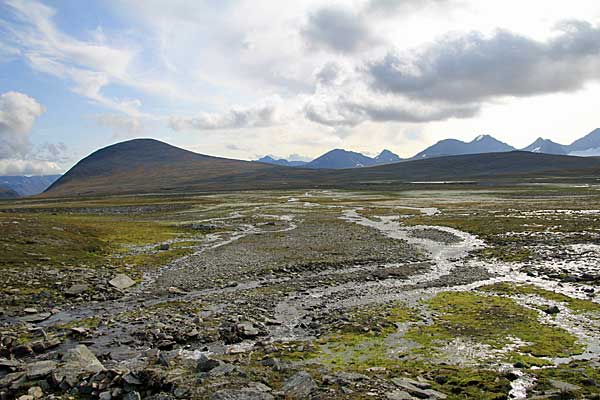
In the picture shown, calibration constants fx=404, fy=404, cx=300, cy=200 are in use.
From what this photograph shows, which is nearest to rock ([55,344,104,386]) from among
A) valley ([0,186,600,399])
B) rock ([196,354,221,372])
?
valley ([0,186,600,399])

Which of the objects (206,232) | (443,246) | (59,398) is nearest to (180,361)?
(59,398)

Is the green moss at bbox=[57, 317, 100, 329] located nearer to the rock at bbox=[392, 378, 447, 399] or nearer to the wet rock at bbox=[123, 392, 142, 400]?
the wet rock at bbox=[123, 392, 142, 400]

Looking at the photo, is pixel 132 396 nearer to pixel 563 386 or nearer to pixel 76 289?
pixel 563 386

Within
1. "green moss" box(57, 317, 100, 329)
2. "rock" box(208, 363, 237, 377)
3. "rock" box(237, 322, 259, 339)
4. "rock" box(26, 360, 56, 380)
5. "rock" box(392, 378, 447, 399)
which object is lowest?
"rock" box(237, 322, 259, 339)

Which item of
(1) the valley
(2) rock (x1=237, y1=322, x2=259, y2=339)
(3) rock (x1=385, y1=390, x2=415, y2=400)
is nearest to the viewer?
(3) rock (x1=385, y1=390, x2=415, y2=400)

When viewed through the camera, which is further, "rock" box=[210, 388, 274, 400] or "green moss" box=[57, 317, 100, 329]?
"green moss" box=[57, 317, 100, 329]

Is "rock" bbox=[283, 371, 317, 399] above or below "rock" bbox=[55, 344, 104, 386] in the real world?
below

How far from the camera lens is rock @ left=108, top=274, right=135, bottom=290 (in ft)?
105

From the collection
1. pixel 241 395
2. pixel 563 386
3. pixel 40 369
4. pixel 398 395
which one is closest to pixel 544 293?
pixel 563 386

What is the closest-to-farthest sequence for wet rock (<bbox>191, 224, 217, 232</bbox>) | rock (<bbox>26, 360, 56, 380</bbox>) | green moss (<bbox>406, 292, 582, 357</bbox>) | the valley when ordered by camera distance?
the valley, rock (<bbox>26, 360, 56, 380</bbox>), green moss (<bbox>406, 292, 582, 357</bbox>), wet rock (<bbox>191, 224, 217, 232</bbox>)

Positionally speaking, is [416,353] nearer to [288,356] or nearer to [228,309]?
[288,356]

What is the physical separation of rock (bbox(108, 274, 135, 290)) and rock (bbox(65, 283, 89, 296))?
193 cm

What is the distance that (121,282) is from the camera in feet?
108

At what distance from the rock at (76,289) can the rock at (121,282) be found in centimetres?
193
